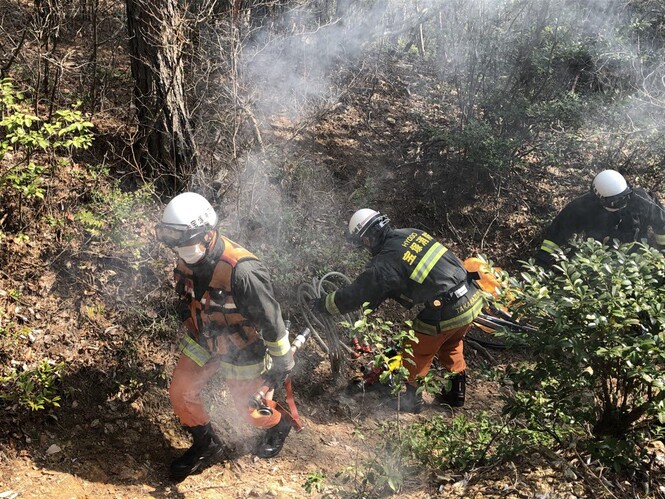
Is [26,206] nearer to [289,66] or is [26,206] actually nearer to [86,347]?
→ [86,347]

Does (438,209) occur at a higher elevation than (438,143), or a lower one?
lower

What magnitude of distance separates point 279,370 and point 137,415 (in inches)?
54.0

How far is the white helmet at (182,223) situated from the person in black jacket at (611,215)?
370 cm

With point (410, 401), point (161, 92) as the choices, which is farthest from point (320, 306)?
point (161, 92)

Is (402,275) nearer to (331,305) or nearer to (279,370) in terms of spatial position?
(331,305)

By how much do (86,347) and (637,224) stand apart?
18.3ft

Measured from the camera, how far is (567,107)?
23.0ft

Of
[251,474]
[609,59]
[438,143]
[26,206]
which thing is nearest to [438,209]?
[438,143]

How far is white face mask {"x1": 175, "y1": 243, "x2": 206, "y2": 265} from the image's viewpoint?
11.6 ft

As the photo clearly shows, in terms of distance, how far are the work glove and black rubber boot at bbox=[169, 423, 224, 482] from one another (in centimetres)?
57

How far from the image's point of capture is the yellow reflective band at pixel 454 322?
461 cm

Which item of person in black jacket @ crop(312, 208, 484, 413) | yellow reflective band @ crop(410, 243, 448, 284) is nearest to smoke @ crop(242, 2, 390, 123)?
person in black jacket @ crop(312, 208, 484, 413)

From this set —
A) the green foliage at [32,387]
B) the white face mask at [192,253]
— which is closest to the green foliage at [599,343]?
the white face mask at [192,253]

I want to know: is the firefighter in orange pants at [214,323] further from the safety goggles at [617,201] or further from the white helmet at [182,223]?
the safety goggles at [617,201]
